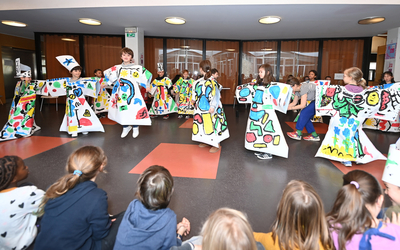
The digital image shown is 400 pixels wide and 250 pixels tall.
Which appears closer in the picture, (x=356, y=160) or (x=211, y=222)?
(x=211, y=222)

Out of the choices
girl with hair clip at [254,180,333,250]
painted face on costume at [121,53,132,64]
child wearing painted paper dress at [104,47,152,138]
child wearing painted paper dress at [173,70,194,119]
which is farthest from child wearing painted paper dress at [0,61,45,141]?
girl with hair clip at [254,180,333,250]

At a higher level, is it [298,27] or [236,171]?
[298,27]

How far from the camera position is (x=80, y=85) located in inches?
185

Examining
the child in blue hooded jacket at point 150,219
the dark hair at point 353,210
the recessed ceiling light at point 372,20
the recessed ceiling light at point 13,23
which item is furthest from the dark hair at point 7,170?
the recessed ceiling light at point 13,23

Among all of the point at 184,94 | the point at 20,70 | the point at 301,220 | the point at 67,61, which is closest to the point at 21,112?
the point at 20,70

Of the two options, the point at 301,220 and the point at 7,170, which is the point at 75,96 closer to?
the point at 7,170

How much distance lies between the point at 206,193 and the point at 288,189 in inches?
53.4

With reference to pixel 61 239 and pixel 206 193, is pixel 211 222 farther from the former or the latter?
pixel 206 193

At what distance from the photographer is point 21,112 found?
178 inches

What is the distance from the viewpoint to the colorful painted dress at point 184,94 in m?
7.00

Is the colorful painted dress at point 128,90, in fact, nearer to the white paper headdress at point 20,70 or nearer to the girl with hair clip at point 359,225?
the white paper headdress at point 20,70

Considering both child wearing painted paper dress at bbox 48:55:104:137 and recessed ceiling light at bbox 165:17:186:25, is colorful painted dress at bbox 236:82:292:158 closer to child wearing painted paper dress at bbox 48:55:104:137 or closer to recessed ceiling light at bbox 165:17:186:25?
child wearing painted paper dress at bbox 48:55:104:137

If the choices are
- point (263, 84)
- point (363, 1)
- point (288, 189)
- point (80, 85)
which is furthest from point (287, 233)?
point (363, 1)

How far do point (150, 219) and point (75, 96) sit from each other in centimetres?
416
